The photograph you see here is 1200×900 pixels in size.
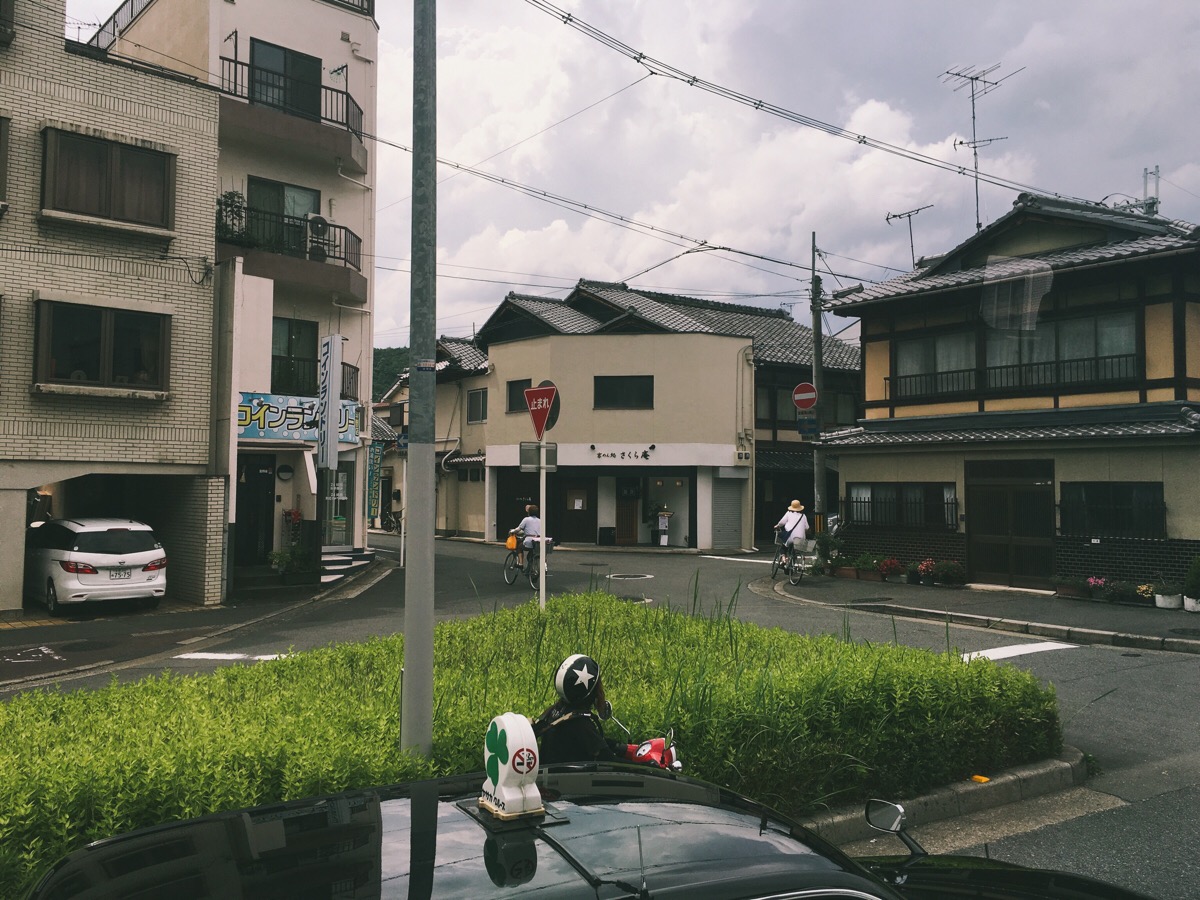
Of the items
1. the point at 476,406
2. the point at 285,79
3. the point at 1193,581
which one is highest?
the point at 285,79

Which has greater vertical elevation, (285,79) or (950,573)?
(285,79)

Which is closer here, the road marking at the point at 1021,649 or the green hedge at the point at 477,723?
the green hedge at the point at 477,723

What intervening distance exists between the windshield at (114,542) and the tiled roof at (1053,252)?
57.1ft

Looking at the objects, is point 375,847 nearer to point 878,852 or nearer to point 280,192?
point 878,852

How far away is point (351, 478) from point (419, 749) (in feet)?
69.8

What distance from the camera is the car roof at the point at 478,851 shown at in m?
2.20

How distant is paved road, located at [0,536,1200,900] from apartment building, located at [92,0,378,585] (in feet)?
11.8

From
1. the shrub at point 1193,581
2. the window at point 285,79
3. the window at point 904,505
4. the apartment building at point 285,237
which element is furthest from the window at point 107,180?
the shrub at point 1193,581

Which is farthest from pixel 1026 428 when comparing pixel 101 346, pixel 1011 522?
pixel 101 346

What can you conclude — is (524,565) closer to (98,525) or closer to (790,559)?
(790,559)

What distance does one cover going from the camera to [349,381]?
22.5 metres

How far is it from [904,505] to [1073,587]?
4.73 meters

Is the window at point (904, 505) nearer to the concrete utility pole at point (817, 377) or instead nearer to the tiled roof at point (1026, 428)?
the tiled roof at point (1026, 428)

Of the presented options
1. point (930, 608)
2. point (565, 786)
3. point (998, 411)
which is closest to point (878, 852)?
point (565, 786)
